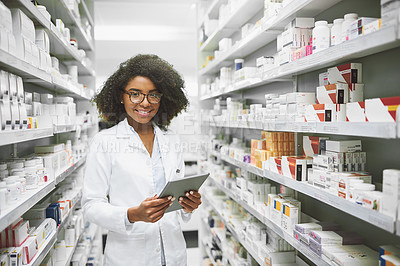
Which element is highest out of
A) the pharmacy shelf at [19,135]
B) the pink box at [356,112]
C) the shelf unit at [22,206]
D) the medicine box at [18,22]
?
the medicine box at [18,22]

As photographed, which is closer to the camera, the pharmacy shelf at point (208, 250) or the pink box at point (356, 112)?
the pink box at point (356, 112)

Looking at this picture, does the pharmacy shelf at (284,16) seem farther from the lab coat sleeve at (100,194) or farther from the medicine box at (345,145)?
the lab coat sleeve at (100,194)

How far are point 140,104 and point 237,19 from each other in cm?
178

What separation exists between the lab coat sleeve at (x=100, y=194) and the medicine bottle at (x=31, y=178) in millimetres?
290

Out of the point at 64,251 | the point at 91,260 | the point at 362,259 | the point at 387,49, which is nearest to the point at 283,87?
the point at 387,49

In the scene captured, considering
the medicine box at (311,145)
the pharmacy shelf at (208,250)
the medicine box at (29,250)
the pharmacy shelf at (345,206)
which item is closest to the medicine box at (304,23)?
the medicine box at (311,145)

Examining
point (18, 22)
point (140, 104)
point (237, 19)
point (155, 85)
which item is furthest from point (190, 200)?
point (237, 19)

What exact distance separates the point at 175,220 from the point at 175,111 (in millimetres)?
929

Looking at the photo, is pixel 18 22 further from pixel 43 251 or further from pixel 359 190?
pixel 359 190

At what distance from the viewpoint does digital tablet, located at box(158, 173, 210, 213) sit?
1596 millimetres

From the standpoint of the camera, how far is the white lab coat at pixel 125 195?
183 cm

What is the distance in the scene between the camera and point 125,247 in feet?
6.26

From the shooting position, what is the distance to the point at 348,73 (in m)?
1.53

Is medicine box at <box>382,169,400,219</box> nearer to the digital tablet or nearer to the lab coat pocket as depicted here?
the digital tablet
